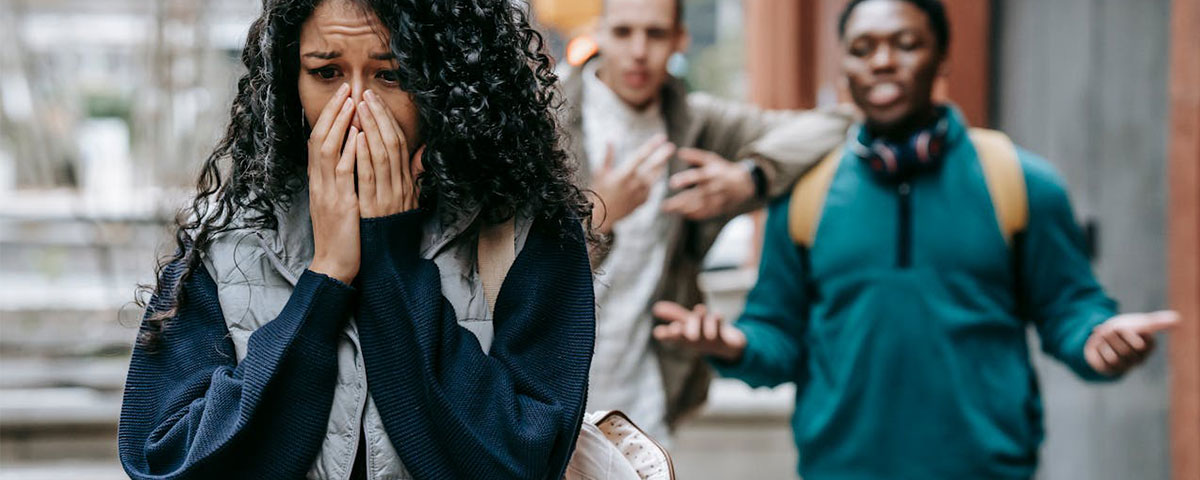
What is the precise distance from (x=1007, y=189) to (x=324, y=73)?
217cm

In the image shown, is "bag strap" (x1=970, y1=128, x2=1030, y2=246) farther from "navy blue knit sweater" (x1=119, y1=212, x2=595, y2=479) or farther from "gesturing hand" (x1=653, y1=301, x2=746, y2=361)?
"navy blue knit sweater" (x1=119, y1=212, x2=595, y2=479)

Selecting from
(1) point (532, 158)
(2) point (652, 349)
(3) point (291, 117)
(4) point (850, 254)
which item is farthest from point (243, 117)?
(2) point (652, 349)

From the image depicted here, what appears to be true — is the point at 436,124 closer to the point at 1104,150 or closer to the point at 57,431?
the point at 1104,150

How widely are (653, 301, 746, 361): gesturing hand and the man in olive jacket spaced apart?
478 millimetres

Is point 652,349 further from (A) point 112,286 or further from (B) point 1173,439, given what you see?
(A) point 112,286

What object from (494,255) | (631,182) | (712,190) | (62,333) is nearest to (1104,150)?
(712,190)

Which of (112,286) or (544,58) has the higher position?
(544,58)

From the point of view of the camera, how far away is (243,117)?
2.12 meters

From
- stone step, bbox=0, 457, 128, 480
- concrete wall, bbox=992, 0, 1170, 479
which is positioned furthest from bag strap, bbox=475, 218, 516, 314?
stone step, bbox=0, 457, 128, 480

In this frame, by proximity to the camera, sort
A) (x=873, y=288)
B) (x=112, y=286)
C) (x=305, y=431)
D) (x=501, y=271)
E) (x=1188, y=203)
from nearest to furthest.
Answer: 1. (x=305, y=431)
2. (x=501, y=271)
3. (x=873, y=288)
4. (x=1188, y=203)
5. (x=112, y=286)

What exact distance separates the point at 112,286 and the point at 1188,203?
18.6 ft

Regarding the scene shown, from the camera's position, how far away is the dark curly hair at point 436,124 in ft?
6.43

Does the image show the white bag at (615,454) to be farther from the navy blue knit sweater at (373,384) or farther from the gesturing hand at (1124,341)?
the gesturing hand at (1124,341)

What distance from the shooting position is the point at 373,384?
6.27 feet
